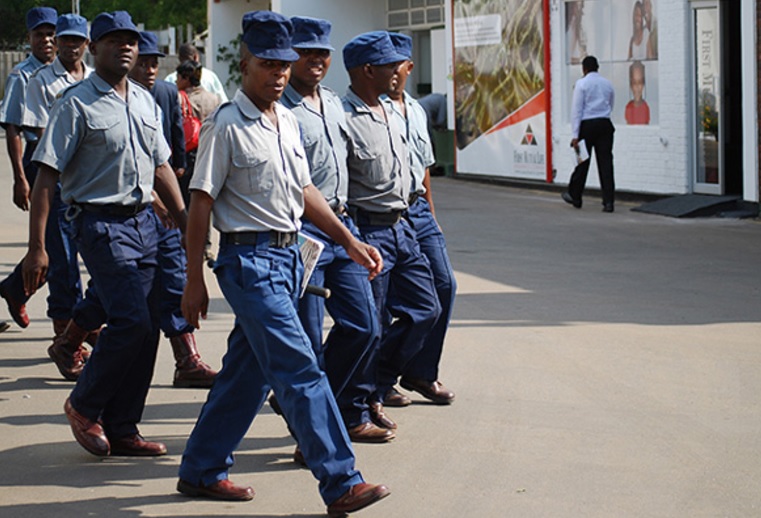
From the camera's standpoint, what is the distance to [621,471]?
596 centimetres

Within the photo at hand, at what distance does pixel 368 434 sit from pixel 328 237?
3.22 feet

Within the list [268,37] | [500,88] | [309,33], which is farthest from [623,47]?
[268,37]

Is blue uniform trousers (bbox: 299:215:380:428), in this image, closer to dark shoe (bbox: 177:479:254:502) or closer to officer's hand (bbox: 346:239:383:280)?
officer's hand (bbox: 346:239:383:280)

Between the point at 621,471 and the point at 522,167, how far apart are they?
1610 cm

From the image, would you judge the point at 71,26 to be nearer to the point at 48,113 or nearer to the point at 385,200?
the point at 48,113

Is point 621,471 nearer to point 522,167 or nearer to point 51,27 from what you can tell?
point 51,27

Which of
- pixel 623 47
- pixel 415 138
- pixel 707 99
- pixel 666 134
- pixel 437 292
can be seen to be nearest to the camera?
pixel 415 138

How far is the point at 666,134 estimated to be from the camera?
18.0 metres

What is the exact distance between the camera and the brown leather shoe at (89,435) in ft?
20.4

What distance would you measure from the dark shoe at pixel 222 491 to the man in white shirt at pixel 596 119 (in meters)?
12.4

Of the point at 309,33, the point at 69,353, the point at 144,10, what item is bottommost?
the point at 69,353

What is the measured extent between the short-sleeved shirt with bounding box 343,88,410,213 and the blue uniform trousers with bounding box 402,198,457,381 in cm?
44

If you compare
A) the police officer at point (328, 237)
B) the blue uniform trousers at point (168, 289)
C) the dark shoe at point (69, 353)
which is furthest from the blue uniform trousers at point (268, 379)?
the dark shoe at point (69, 353)

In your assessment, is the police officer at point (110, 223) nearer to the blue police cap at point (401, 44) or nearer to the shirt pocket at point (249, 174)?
the shirt pocket at point (249, 174)
